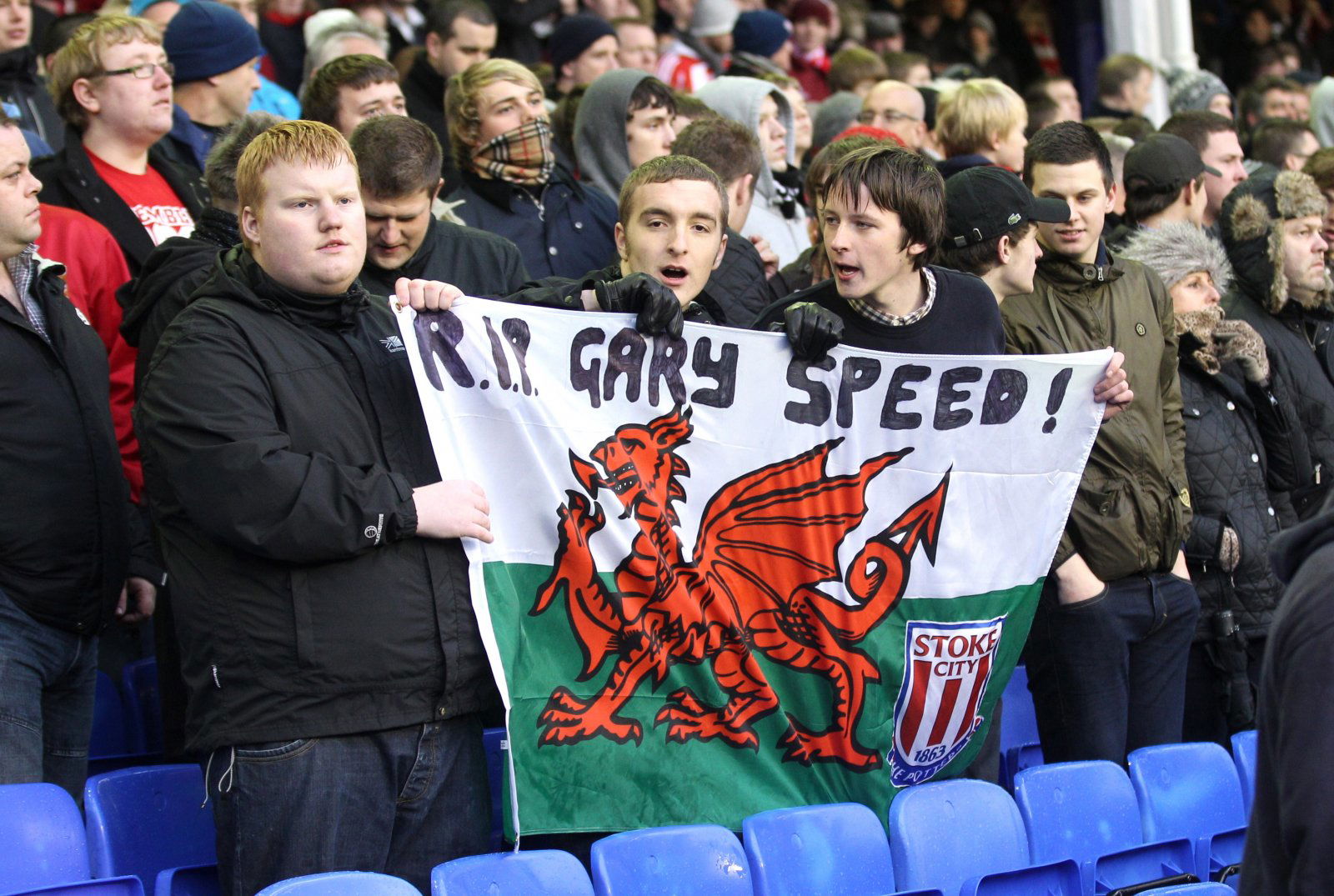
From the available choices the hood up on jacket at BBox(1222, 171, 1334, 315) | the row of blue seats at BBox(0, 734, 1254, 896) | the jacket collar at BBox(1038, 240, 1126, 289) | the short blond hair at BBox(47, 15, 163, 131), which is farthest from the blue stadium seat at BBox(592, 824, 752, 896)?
the hood up on jacket at BBox(1222, 171, 1334, 315)

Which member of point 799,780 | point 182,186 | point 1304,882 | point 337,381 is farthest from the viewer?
point 182,186

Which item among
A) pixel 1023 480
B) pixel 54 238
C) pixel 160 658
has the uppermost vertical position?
pixel 54 238

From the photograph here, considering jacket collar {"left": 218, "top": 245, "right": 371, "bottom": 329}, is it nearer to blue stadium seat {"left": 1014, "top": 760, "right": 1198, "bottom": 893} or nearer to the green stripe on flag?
the green stripe on flag

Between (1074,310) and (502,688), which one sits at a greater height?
(1074,310)

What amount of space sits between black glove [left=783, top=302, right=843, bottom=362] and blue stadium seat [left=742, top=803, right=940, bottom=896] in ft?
3.77

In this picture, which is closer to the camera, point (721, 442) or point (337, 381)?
point (337, 381)

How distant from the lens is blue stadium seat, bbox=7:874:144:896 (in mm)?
3100

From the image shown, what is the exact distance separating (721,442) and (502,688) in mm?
891

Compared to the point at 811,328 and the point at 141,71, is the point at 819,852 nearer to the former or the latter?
the point at 811,328

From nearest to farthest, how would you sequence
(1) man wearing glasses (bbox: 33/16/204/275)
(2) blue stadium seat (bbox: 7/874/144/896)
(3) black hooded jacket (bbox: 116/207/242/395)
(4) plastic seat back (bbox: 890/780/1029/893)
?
(2) blue stadium seat (bbox: 7/874/144/896) → (4) plastic seat back (bbox: 890/780/1029/893) → (3) black hooded jacket (bbox: 116/207/242/395) → (1) man wearing glasses (bbox: 33/16/204/275)

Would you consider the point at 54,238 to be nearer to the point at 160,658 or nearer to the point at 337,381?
the point at 160,658

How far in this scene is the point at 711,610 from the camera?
4031mm

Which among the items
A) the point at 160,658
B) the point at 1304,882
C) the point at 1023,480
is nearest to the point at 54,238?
the point at 160,658

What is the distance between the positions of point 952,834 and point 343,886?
1.59 m
